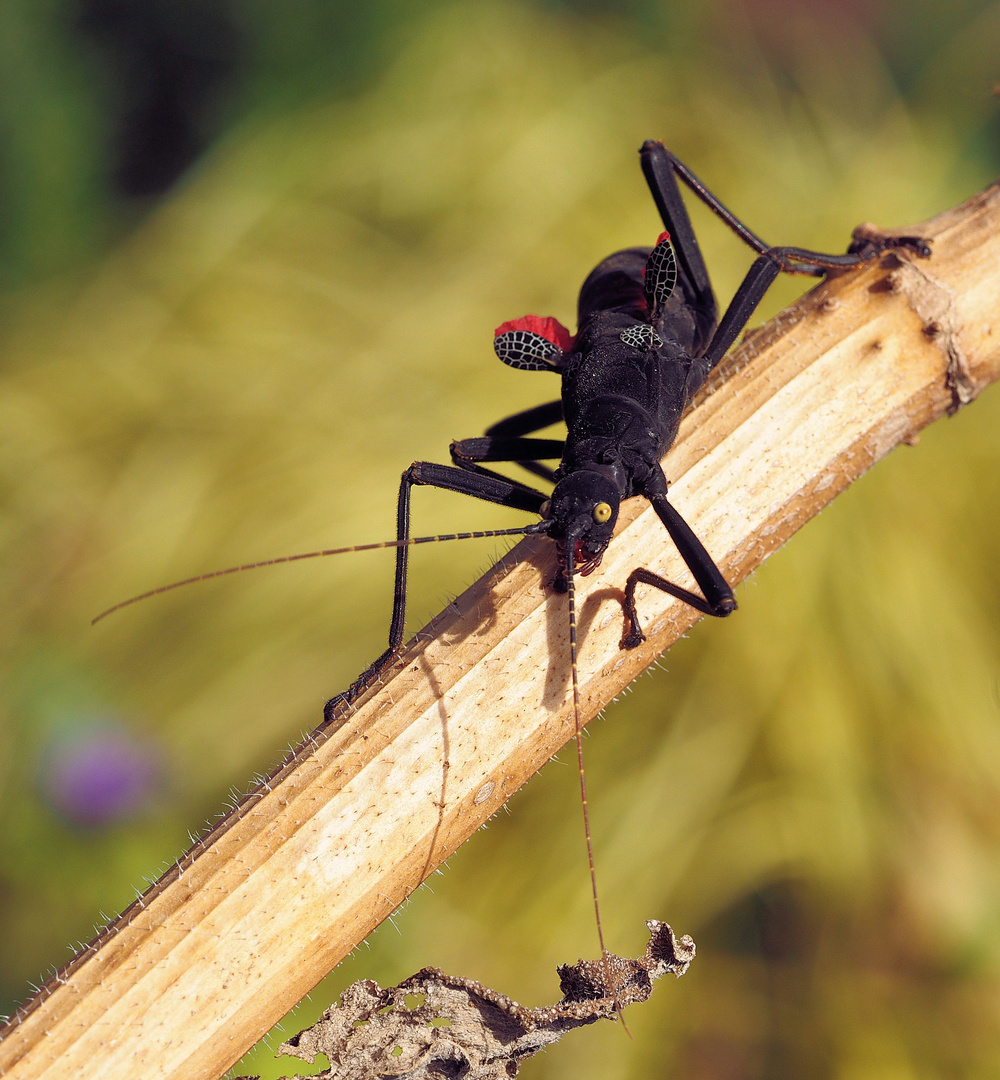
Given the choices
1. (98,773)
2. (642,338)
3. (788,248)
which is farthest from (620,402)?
(98,773)

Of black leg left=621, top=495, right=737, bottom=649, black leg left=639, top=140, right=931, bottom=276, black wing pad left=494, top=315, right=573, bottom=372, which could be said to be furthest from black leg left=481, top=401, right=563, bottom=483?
black leg left=621, top=495, right=737, bottom=649

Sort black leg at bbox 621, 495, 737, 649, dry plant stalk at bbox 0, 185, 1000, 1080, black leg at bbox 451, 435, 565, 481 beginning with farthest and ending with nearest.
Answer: black leg at bbox 451, 435, 565, 481 < black leg at bbox 621, 495, 737, 649 < dry plant stalk at bbox 0, 185, 1000, 1080

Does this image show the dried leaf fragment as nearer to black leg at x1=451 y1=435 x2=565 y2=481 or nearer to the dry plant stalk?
the dry plant stalk

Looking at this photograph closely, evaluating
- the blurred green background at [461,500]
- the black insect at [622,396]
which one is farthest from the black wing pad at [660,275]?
the blurred green background at [461,500]

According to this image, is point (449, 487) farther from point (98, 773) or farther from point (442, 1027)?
point (98, 773)

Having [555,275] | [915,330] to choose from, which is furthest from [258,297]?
[915,330]

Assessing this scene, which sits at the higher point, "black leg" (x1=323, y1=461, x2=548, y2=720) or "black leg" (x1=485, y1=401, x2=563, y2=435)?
"black leg" (x1=485, y1=401, x2=563, y2=435)

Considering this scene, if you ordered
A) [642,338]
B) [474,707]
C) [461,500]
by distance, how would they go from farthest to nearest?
1. [461,500]
2. [642,338]
3. [474,707]
